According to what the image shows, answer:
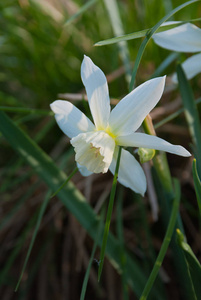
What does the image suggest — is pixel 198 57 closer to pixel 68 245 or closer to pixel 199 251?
pixel 199 251

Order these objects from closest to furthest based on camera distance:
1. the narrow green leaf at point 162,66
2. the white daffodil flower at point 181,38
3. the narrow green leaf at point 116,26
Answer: the white daffodil flower at point 181,38
the narrow green leaf at point 162,66
the narrow green leaf at point 116,26

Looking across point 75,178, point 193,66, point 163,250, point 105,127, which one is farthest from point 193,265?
point 75,178

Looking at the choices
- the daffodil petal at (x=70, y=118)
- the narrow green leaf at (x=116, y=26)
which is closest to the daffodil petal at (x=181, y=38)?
the daffodil petal at (x=70, y=118)

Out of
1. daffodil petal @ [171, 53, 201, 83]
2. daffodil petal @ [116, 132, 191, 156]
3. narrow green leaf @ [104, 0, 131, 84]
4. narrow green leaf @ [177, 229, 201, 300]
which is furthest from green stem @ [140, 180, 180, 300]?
narrow green leaf @ [104, 0, 131, 84]

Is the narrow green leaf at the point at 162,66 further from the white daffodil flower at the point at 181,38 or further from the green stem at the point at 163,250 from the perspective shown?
the green stem at the point at 163,250

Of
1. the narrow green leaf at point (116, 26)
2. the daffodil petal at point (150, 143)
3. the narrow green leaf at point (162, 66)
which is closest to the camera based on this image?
the daffodil petal at point (150, 143)

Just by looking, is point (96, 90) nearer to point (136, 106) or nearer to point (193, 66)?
point (136, 106)

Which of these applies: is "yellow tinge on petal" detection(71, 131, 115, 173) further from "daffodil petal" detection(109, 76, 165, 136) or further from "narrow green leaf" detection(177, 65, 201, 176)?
"narrow green leaf" detection(177, 65, 201, 176)
